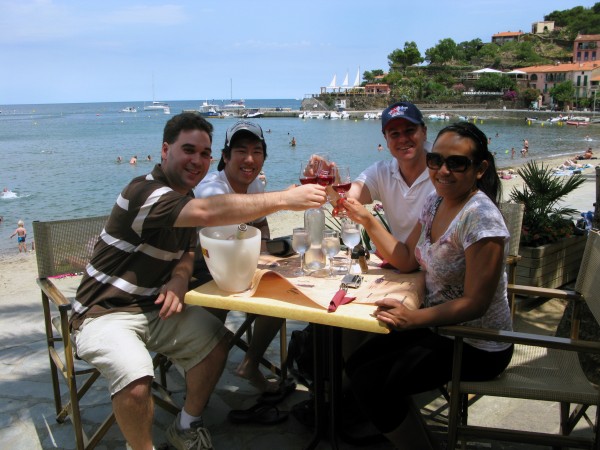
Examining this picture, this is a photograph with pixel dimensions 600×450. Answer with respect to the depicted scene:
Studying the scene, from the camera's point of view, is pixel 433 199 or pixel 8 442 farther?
pixel 8 442

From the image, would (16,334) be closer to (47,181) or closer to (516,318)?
(516,318)

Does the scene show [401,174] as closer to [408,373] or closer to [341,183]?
[341,183]

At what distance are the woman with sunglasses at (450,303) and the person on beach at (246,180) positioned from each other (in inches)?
40.3

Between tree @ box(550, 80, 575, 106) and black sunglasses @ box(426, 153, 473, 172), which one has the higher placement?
tree @ box(550, 80, 575, 106)

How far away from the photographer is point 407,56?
117 metres

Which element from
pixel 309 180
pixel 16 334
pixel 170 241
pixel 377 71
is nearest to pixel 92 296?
pixel 170 241

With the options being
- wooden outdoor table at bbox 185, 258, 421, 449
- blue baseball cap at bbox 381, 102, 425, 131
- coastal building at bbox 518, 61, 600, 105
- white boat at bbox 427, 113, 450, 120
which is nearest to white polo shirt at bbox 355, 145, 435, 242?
blue baseball cap at bbox 381, 102, 425, 131

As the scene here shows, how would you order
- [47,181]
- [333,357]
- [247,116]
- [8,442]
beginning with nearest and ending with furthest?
1. [333,357]
2. [8,442]
3. [47,181]
4. [247,116]

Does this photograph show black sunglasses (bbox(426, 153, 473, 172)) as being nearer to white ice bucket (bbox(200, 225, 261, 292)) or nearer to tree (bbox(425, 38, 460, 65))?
white ice bucket (bbox(200, 225, 261, 292))

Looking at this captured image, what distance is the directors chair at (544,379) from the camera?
1.94 meters

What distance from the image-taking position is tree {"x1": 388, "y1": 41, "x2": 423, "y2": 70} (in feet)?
382

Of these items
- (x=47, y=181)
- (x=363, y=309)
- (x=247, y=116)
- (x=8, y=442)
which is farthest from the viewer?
(x=247, y=116)

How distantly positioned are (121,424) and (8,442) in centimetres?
100

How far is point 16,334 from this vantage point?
13.9 ft
